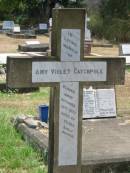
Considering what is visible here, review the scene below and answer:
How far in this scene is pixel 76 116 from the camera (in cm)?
441

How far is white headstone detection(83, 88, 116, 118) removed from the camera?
7.09 m

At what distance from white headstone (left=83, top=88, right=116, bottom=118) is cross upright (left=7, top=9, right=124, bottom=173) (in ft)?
Result: 8.44

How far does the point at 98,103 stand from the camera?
717cm

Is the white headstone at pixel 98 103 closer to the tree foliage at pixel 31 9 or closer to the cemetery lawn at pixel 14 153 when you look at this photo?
the cemetery lawn at pixel 14 153

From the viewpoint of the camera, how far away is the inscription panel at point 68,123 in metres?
4.34

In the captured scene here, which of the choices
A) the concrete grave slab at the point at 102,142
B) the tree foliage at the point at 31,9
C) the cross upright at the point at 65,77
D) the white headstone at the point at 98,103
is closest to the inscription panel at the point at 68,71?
the cross upright at the point at 65,77

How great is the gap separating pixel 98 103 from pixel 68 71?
2926mm

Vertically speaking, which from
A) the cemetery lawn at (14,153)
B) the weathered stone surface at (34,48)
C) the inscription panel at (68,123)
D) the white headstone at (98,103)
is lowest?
the weathered stone surface at (34,48)

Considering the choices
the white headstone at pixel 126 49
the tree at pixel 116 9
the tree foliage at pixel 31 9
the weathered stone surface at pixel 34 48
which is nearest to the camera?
the white headstone at pixel 126 49

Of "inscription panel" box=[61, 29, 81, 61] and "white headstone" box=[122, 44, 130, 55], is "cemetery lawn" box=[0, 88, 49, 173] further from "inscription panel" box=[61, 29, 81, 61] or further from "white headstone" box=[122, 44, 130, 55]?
"white headstone" box=[122, 44, 130, 55]

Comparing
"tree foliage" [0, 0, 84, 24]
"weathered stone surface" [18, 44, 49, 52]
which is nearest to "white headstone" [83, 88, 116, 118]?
"weathered stone surface" [18, 44, 49, 52]

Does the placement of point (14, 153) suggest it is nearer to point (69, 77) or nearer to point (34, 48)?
point (69, 77)

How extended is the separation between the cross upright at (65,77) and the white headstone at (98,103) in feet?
8.44

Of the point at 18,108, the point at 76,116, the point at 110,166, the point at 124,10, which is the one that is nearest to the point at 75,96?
the point at 76,116
